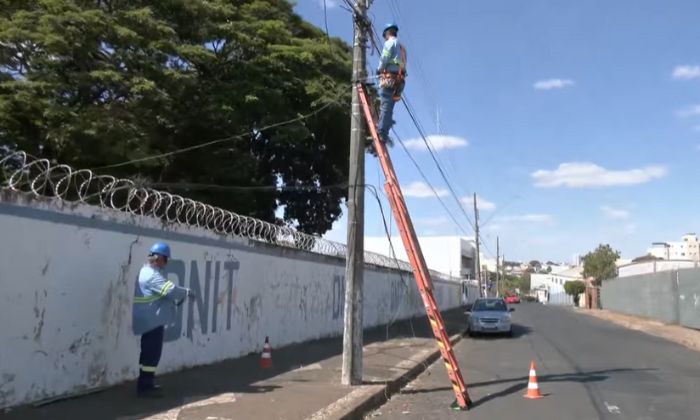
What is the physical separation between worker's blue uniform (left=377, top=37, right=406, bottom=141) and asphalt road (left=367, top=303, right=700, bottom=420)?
4279 millimetres

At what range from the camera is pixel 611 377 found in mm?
12711

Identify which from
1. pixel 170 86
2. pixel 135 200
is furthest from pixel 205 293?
pixel 170 86

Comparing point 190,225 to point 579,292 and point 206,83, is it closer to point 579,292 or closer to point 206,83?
point 206,83

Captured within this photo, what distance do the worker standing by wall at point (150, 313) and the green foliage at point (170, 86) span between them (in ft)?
33.2

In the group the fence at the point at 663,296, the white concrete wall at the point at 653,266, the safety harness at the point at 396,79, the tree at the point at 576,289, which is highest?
the white concrete wall at the point at 653,266

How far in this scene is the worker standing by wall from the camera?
7871mm

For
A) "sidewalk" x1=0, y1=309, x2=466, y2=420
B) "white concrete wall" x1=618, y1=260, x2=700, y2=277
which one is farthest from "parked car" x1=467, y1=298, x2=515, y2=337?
"white concrete wall" x1=618, y1=260, x2=700, y2=277

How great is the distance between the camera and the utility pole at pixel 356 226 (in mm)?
10227

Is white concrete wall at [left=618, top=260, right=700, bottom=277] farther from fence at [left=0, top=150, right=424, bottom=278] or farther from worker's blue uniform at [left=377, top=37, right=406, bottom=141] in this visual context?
worker's blue uniform at [left=377, top=37, right=406, bottom=141]

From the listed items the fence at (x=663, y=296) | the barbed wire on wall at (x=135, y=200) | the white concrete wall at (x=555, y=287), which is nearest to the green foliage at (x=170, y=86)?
the barbed wire on wall at (x=135, y=200)

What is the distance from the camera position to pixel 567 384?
38.6ft

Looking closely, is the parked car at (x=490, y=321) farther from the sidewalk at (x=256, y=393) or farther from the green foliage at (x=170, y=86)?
the sidewalk at (x=256, y=393)

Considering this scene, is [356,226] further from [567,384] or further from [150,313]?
[567,384]

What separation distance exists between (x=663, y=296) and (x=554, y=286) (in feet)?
290
